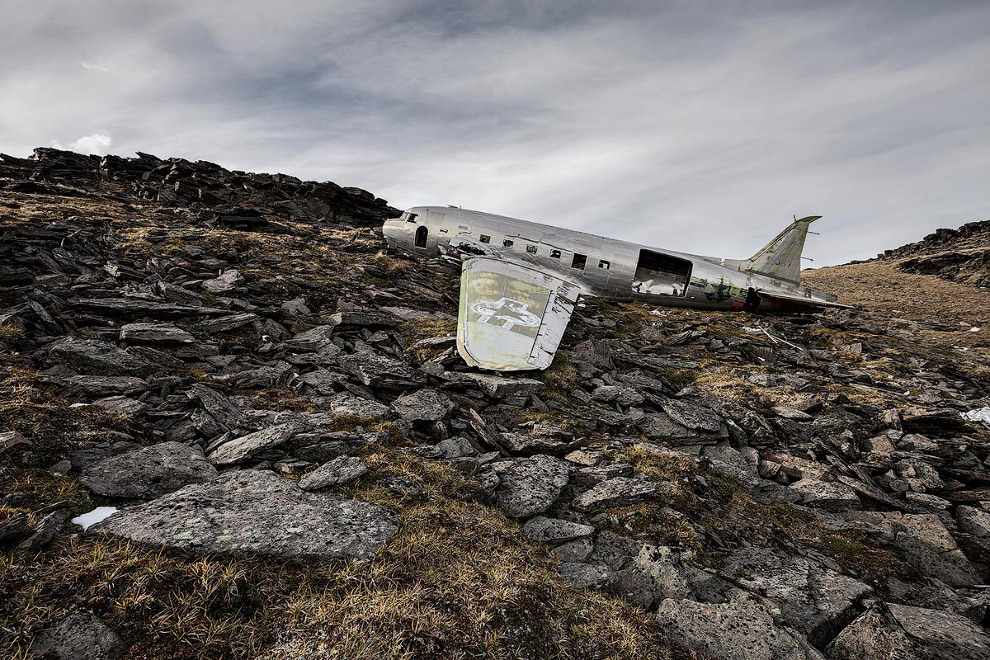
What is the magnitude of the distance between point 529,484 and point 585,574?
1.54m

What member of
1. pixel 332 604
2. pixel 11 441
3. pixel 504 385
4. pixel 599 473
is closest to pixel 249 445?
pixel 11 441

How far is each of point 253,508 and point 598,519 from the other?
4551 mm

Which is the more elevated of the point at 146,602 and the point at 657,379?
the point at 657,379

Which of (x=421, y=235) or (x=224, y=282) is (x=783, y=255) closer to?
(x=421, y=235)

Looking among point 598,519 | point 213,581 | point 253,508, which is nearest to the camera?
point 213,581

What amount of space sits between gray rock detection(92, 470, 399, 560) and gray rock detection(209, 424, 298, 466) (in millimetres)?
498

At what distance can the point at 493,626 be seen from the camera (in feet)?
12.5

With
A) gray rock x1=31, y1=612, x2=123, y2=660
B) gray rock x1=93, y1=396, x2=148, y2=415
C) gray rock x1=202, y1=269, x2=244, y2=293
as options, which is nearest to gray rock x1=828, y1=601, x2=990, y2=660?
gray rock x1=31, y1=612, x2=123, y2=660

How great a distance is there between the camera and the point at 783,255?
2359 cm

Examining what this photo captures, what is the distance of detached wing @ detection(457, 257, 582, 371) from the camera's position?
10.5 m

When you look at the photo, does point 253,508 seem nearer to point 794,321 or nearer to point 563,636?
point 563,636

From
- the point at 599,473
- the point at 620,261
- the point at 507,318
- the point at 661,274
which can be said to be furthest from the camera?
the point at 661,274

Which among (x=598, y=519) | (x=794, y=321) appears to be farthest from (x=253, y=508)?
(x=794, y=321)

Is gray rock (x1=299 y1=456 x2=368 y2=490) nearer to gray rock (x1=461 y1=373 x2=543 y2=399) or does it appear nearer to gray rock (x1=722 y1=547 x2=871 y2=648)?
gray rock (x1=461 y1=373 x2=543 y2=399)
